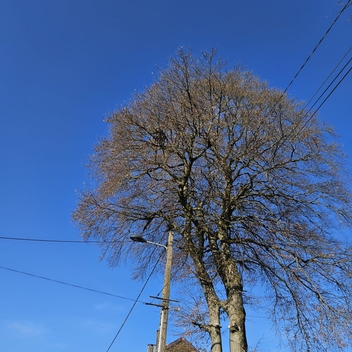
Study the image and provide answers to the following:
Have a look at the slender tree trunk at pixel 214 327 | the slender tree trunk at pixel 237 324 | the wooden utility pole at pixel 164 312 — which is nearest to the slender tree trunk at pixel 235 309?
the slender tree trunk at pixel 237 324

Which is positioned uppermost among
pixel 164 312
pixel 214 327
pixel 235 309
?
pixel 235 309

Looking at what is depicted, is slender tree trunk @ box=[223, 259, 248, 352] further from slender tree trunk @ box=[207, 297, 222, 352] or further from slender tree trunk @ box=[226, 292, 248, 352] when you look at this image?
slender tree trunk @ box=[207, 297, 222, 352]

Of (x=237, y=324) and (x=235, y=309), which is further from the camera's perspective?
(x=235, y=309)

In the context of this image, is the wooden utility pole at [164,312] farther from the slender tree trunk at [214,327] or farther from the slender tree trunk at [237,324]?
the slender tree trunk at [237,324]

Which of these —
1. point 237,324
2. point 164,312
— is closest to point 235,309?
point 237,324

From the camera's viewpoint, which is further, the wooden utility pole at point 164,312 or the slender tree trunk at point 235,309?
the slender tree trunk at point 235,309

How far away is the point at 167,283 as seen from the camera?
9055mm

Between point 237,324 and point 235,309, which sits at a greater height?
point 235,309

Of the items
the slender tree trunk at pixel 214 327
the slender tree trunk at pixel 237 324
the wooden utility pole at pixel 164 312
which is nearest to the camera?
the wooden utility pole at pixel 164 312

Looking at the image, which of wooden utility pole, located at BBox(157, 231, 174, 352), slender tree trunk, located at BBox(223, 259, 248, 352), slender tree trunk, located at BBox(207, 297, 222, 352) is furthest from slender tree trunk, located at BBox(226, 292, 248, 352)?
wooden utility pole, located at BBox(157, 231, 174, 352)

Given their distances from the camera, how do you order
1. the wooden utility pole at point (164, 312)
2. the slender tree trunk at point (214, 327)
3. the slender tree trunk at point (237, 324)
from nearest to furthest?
the wooden utility pole at point (164, 312), the slender tree trunk at point (237, 324), the slender tree trunk at point (214, 327)

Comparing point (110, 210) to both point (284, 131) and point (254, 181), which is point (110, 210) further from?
point (284, 131)

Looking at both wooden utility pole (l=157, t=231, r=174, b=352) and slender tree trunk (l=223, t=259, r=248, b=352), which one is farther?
slender tree trunk (l=223, t=259, r=248, b=352)

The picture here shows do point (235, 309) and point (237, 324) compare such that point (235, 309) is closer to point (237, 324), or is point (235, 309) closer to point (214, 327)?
point (237, 324)
